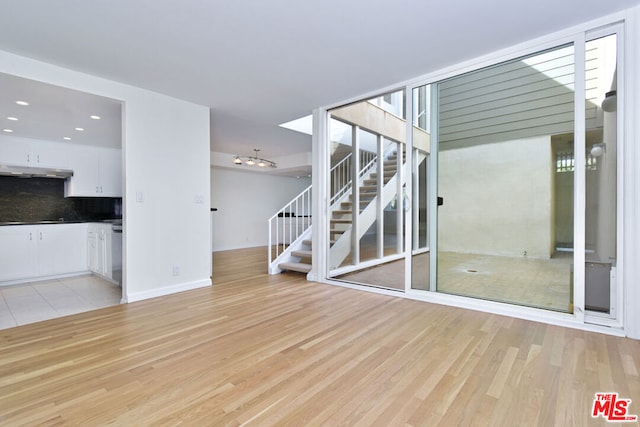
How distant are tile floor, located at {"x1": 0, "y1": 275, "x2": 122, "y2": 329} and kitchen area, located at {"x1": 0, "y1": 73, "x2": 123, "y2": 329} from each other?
1 centimetres

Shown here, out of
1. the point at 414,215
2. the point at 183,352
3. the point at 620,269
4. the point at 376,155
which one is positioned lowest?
the point at 183,352

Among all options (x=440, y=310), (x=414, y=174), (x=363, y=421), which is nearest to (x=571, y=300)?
(x=440, y=310)

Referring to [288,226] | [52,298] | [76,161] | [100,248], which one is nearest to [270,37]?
[52,298]

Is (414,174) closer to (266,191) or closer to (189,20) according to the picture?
(189,20)

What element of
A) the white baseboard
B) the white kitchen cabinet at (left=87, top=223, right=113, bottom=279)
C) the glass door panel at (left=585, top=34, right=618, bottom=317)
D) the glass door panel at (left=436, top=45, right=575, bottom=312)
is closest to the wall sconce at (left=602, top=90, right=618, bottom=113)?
the glass door panel at (left=585, top=34, right=618, bottom=317)

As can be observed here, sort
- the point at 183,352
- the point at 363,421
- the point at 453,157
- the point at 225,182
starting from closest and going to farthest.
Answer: the point at 363,421 < the point at 183,352 < the point at 453,157 < the point at 225,182

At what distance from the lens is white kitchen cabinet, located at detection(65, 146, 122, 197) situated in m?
4.82

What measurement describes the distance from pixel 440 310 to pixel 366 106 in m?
3.08

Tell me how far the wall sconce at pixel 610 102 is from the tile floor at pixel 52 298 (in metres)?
4.94

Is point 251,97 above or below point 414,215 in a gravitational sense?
above

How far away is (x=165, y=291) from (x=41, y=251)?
236 centimetres

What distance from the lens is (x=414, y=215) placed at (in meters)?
3.39

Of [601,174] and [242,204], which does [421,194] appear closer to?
[601,174]

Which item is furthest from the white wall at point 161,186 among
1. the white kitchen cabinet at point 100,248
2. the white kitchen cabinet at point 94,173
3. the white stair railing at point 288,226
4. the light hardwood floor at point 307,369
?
the white kitchen cabinet at point 94,173
